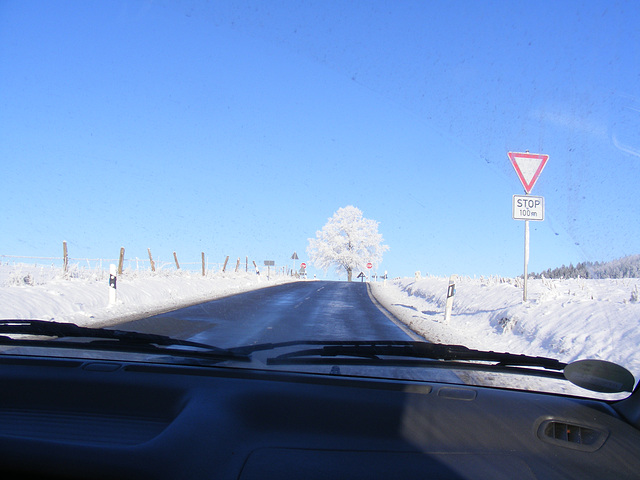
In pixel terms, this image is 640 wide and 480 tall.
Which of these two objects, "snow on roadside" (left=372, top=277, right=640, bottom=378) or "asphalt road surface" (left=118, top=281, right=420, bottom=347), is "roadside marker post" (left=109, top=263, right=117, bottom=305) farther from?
"snow on roadside" (left=372, top=277, right=640, bottom=378)

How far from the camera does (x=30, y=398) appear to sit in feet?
8.36

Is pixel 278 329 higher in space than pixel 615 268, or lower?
lower

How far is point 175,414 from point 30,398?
2.71 feet

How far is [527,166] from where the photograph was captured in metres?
4.27

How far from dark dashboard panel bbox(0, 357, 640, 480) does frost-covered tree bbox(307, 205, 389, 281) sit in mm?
37350

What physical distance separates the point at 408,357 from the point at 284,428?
1.17 meters

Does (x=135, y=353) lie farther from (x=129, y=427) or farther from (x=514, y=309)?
(x=514, y=309)

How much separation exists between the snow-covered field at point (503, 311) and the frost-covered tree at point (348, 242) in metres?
24.9

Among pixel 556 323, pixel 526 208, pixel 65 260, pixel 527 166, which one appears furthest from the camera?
pixel 65 260

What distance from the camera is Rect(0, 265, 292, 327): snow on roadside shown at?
404 inches

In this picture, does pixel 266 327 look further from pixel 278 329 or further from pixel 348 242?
pixel 348 242

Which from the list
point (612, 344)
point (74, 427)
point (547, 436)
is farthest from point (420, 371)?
point (612, 344)

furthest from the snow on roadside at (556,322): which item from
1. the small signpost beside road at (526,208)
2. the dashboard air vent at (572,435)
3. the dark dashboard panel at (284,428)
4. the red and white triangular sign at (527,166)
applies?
the dark dashboard panel at (284,428)

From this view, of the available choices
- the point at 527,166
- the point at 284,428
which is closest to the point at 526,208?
the point at 527,166
